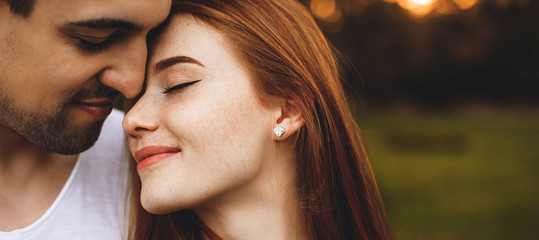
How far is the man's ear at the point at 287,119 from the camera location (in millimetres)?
2508

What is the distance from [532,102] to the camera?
31.3 m

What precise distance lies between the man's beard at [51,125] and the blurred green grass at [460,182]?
1844 millimetres

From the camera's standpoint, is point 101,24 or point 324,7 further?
point 324,7

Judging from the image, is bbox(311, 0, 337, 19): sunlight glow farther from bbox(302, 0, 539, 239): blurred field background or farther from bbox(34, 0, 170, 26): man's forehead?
bbox(34, 0, 170, 26): man's forehead

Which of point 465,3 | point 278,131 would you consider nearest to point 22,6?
point 278,131

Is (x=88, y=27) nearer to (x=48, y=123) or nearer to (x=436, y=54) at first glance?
(x=48, y=123)

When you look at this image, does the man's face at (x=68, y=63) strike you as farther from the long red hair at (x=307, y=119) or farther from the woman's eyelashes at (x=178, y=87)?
the long red hair at (x=307, y=119)

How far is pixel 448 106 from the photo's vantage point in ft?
107

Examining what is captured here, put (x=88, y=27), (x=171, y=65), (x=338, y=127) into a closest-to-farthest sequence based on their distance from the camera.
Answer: (x=88, y=27), (x=171, y=65), (x=338, y=127)

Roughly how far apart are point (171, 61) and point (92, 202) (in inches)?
37.1

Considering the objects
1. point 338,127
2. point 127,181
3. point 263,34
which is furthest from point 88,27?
point 338,127

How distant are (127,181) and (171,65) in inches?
33.0

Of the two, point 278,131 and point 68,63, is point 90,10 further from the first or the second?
point 278,131

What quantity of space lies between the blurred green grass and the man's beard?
1.84m
